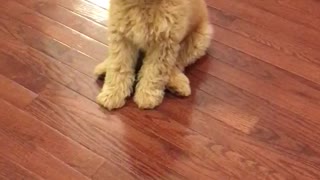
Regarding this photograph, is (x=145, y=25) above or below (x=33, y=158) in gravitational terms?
above

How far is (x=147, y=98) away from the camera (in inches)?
63.4

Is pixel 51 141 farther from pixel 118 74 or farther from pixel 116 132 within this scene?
pixel 118 74

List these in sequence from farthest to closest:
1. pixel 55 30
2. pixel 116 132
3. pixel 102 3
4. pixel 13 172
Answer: pixel 102 3 < pixel 55 30 < pixel 116 132 < pixel 13 172

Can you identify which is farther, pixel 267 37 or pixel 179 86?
pixel 267 37

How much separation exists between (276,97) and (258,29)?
0.40 metres

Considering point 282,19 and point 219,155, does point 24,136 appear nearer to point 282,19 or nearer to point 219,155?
point 219,155

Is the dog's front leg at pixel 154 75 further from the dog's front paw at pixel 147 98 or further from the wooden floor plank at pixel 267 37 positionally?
the wooden floor plank at pixel 267 37

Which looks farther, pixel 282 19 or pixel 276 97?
pixel 282 19

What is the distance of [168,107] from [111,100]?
208mm

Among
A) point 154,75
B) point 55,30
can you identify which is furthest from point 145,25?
point 55,30

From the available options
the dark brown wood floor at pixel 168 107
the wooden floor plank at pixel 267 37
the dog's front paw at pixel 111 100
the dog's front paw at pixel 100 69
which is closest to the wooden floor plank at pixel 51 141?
the dark brown wood floor at pixel 168 107

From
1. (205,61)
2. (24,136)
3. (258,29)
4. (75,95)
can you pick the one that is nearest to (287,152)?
(205,61)

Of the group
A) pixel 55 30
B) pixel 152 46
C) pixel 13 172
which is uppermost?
pixel 152 46

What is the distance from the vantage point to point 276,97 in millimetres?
1706
